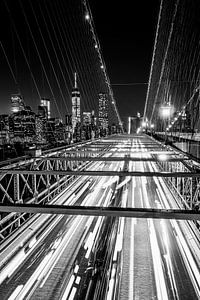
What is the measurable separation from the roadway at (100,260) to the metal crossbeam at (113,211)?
37.8 inches

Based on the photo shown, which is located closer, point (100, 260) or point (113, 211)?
point (113, 211)

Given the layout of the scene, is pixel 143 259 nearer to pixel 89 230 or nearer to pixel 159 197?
pixel 89 230

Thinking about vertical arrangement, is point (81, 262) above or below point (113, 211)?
below

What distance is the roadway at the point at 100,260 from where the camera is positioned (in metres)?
3.12

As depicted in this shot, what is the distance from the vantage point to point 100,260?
382 centimetres

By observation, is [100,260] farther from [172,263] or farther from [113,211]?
[113,211]

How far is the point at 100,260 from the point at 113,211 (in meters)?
1.52

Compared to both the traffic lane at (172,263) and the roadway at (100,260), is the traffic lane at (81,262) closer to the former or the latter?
the roadway at (100,260)

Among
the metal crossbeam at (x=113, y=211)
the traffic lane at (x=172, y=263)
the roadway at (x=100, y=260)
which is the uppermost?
the metal crossbeam at (x=113, y=211)

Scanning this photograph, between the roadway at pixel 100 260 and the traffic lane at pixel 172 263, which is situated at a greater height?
the roadway at pixel 100 260

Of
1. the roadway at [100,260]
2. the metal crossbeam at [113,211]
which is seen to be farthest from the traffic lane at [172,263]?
the metal crossbeam at [113,211]

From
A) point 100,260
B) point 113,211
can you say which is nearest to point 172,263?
point 100,260

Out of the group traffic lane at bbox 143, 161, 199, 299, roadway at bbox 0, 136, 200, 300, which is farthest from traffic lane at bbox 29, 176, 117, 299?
traffic lane at bbox 143, 161, 199, 299

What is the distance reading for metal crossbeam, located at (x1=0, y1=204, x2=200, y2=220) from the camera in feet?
8.04
